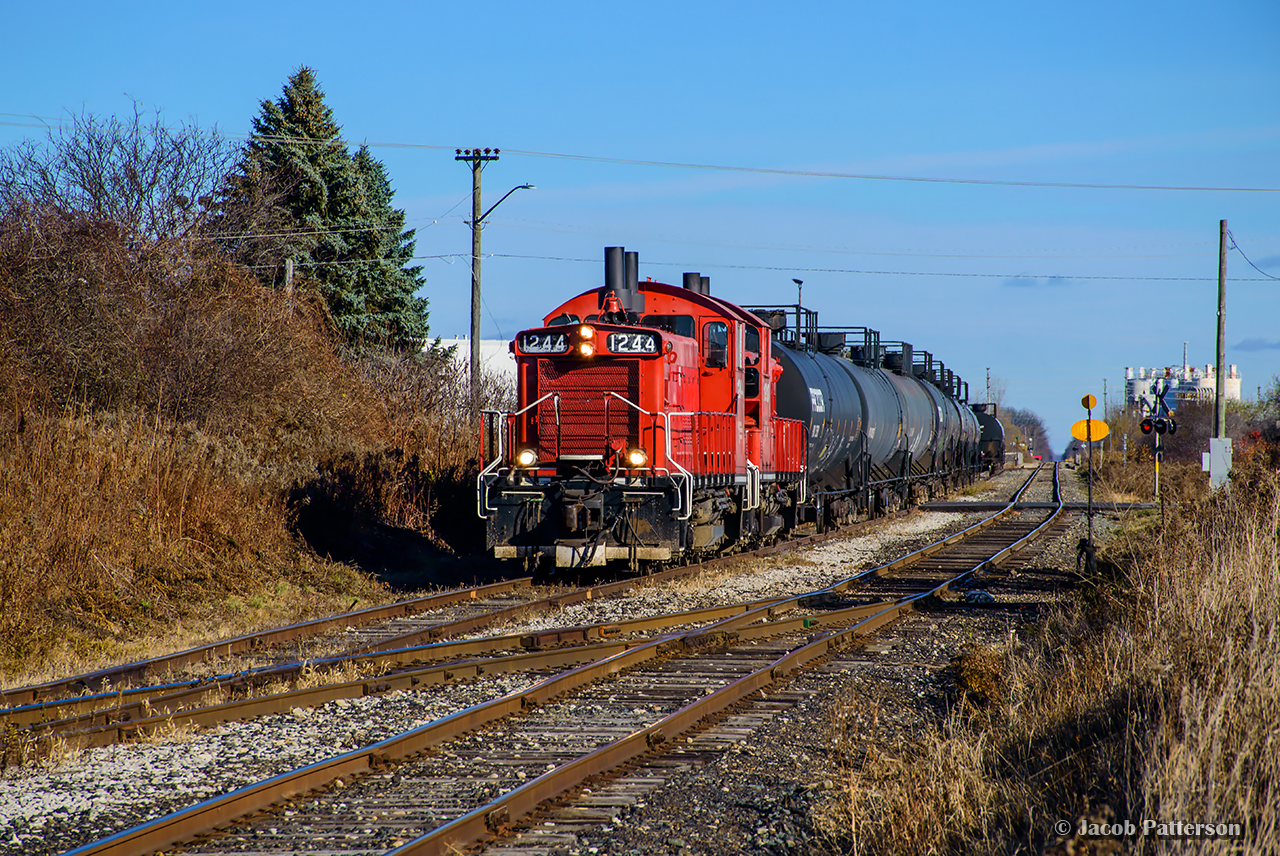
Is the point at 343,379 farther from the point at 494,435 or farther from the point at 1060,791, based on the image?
the point at 1060,791

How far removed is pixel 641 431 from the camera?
13219 mm

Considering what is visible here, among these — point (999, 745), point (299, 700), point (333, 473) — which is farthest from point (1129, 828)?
point (333, 473)

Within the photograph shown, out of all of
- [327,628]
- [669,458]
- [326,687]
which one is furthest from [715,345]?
[326,687]

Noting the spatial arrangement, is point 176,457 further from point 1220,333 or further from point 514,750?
point 1220,333

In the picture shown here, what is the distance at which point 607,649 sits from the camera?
9.20 metres

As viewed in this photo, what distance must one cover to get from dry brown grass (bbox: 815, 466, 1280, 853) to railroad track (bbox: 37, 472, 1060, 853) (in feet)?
4.27

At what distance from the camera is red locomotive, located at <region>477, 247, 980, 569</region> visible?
42.1ft

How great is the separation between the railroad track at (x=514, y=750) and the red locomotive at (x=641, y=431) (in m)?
2.20

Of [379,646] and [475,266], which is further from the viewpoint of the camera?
[475,266]

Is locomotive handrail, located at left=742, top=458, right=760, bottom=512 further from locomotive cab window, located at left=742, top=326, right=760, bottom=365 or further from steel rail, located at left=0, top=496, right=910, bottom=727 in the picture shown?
locomotive cab window, located at left=742, top=326, right=760, bottom=365

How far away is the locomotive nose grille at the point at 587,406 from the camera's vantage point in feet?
43.5

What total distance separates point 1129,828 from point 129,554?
1054 centimetres

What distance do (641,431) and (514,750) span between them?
714cm

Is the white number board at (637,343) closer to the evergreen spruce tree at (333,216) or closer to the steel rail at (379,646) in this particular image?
the steel rail at (379,646)
